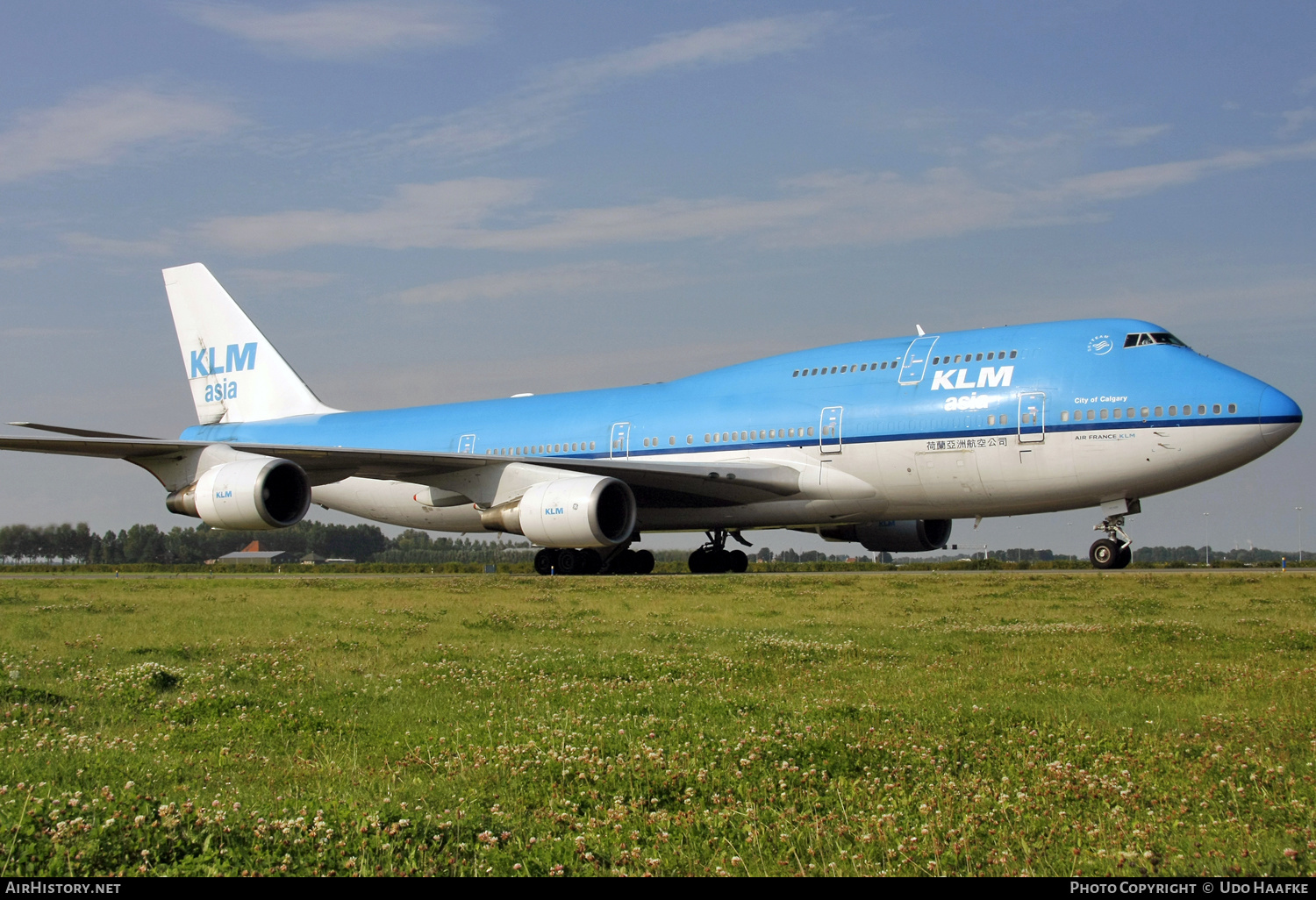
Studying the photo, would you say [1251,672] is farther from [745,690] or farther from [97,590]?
[97,590]

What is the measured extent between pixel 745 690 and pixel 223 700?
11.1 feet

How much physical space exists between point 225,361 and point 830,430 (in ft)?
72.2

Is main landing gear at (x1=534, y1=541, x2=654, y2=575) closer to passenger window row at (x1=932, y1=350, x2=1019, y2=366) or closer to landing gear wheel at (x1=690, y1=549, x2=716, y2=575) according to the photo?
landing gear wheel at (x1=690, y1=549, x2=716, y2=575)

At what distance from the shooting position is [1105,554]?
76.7ft

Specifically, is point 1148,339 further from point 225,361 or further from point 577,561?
point 225,361

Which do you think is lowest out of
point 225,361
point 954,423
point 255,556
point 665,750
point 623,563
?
point 255,556

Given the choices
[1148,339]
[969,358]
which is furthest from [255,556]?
[1148,339]

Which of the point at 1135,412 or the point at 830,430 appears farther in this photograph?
the point at 830,430

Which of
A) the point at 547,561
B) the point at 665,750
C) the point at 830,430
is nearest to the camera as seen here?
the point at 665,750

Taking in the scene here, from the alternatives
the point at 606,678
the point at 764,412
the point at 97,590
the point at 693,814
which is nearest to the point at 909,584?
the point at 764,412

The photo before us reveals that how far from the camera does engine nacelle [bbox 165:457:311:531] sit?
76.0 ft

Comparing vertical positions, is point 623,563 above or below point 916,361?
below

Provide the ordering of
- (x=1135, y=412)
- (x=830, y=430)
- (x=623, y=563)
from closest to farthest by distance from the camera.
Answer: (x=1135, y=412), (x=830, y=430), (x=623, y=563)

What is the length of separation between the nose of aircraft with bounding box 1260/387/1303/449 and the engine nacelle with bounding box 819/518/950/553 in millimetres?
9674
